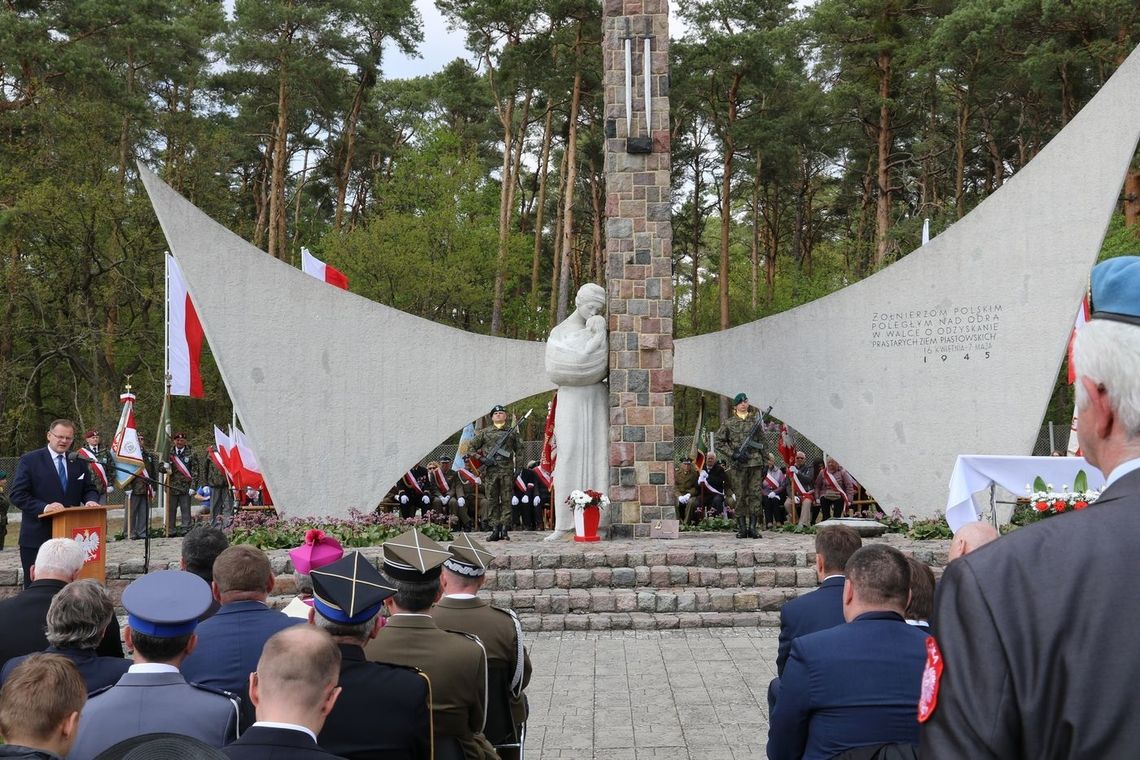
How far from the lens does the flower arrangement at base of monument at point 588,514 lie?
457 inches

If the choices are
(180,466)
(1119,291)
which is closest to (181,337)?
(180,466)

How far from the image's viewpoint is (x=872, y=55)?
26219 mm

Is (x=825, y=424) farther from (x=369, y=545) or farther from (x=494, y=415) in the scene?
(x=369, y=545)

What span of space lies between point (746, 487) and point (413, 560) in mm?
9683

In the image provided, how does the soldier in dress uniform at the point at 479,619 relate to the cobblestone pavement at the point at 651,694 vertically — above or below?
above

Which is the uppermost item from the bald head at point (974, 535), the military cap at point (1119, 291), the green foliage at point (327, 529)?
the military cap at point (1119, 291)

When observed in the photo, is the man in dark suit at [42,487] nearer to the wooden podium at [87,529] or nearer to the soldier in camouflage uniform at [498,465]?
the wooden podium at [87,529]

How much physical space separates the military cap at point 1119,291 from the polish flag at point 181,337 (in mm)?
13546

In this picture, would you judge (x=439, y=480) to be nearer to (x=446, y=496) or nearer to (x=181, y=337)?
(x=446, y=496)

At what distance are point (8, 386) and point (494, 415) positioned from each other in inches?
587

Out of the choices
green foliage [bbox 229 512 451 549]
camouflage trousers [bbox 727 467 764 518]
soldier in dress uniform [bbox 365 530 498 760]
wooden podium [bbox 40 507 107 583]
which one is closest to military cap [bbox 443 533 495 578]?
soldier in dress uniform [bbox 365 530 498 760]

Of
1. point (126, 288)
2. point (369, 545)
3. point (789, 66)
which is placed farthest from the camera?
point (789, 66)

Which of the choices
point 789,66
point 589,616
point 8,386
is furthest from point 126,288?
point 589,616

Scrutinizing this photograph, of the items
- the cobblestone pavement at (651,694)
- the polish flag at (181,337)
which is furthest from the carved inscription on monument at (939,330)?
the polish flag at (181,337)
